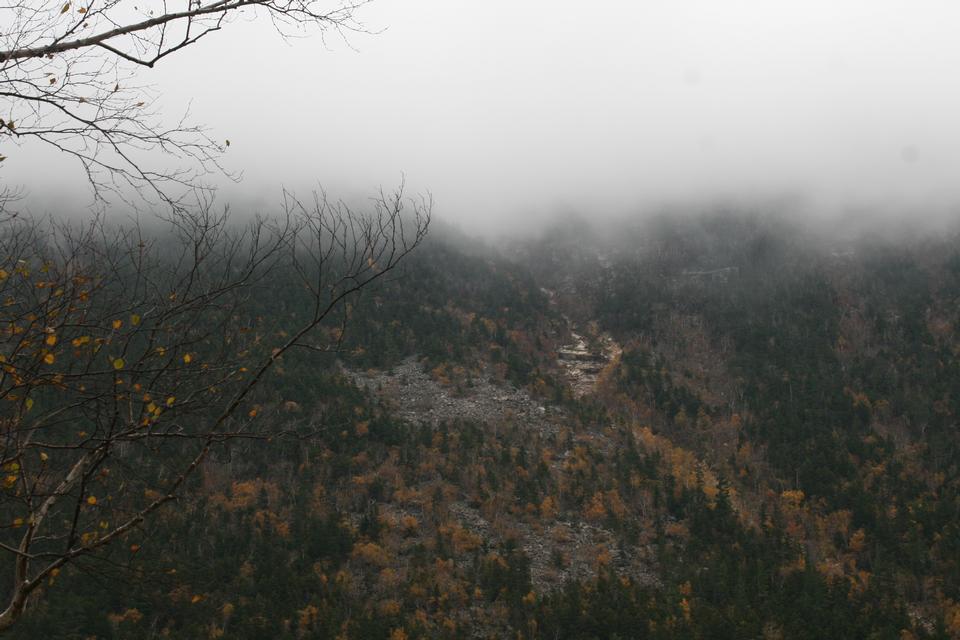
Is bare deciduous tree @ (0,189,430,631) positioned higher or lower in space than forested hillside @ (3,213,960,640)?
higher

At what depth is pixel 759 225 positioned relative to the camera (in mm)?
183375

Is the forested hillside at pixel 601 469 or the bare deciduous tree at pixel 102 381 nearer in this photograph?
the bare deciduous tree at pixel 102 381

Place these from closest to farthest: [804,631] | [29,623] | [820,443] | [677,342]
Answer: [29,623], [804,631], [820,443], [677,342]

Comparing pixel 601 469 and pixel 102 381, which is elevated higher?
pixel 102 381

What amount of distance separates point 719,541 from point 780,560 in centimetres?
666

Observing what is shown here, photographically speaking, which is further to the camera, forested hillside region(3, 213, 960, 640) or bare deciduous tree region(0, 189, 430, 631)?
forested hillside region(3, 213, 960, 640)

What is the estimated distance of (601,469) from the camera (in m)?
93.8

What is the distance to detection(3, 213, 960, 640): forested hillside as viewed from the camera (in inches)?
2243

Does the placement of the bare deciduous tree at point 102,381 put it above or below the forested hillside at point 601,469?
above

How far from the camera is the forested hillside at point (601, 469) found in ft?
187

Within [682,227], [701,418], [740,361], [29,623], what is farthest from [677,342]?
[29,623]

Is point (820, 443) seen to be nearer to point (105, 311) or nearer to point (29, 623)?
point (29, 623)

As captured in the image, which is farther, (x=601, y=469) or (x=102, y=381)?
(x=601, y=469)

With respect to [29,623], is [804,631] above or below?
below
